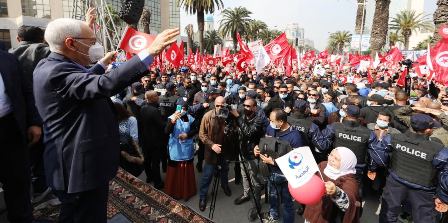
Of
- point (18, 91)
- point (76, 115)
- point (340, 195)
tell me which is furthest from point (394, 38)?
point (76, 115)

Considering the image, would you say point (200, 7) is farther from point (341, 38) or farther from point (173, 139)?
point (341, 38)

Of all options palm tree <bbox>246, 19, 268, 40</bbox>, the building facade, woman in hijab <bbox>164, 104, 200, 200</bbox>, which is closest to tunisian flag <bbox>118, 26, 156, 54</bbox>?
woman in hijab <bbox>164, 104, 200, 200</bbox>

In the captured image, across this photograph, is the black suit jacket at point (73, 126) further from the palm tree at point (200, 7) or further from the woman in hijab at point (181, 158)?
the palm tree at point (200, 7)

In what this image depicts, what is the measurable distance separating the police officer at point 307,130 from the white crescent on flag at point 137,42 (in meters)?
4.27

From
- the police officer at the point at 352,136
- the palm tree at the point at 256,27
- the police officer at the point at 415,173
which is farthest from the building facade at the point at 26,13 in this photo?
the police officer at the point at 415,173

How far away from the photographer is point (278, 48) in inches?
438

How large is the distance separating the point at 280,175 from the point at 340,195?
149cm

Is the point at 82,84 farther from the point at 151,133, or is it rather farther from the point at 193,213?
the point at 151,133

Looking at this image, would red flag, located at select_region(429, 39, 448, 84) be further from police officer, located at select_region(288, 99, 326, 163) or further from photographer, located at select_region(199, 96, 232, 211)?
photographer, located at select_region(199, 96, 232, 211)

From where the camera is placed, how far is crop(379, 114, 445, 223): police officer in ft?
12.2

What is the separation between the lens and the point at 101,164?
2.05 metres

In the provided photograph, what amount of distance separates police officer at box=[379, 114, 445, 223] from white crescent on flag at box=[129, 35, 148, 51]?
5886 millimetres

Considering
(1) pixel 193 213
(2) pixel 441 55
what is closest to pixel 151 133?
(1) pixel 193 213

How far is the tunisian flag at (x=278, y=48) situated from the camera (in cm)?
1111
